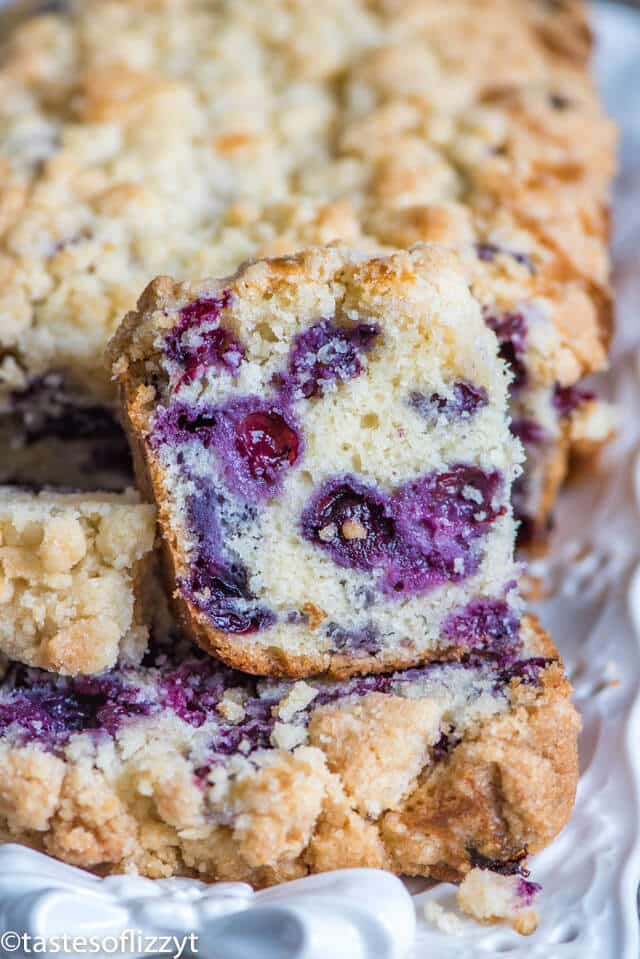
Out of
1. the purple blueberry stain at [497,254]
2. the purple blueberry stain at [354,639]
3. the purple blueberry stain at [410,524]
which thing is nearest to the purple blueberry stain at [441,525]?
the purple blueberry stain at [410,524]

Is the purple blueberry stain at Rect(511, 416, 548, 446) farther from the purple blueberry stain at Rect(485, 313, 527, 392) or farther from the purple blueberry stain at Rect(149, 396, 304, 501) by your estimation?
the purple blueberry stain at Rect(149, 396, 304, 501)

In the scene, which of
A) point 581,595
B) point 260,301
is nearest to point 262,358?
point 260,301

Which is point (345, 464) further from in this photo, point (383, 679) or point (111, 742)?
point (111, 742)

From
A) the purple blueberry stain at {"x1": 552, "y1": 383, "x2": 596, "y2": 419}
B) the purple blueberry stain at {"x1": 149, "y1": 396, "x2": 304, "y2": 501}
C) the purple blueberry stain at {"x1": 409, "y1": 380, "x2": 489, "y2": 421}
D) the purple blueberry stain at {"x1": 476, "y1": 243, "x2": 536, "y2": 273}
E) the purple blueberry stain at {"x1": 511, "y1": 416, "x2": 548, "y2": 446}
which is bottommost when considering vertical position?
the purple blueberry stain at {"x1": 511, "y1": 416, "x2": 548, "y2": 446}

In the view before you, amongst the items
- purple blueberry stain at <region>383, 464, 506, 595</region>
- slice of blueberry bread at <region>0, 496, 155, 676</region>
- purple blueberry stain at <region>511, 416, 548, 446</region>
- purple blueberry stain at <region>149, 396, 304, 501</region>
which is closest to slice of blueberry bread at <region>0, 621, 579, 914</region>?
slice of blueberry bread at <region>0, 496, 155, 676</region>

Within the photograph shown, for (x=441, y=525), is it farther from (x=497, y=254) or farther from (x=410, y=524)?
(x=497, y=254)

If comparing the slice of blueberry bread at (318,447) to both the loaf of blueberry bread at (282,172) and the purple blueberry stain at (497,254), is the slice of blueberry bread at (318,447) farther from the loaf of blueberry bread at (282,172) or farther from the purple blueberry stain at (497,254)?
the purple blueberry stain at (497,254)

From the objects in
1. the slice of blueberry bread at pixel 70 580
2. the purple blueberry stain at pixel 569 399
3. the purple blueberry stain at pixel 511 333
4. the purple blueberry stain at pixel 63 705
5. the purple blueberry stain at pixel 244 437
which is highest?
the purple blueberry stain at pixel 511 333

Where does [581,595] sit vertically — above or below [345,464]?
below
